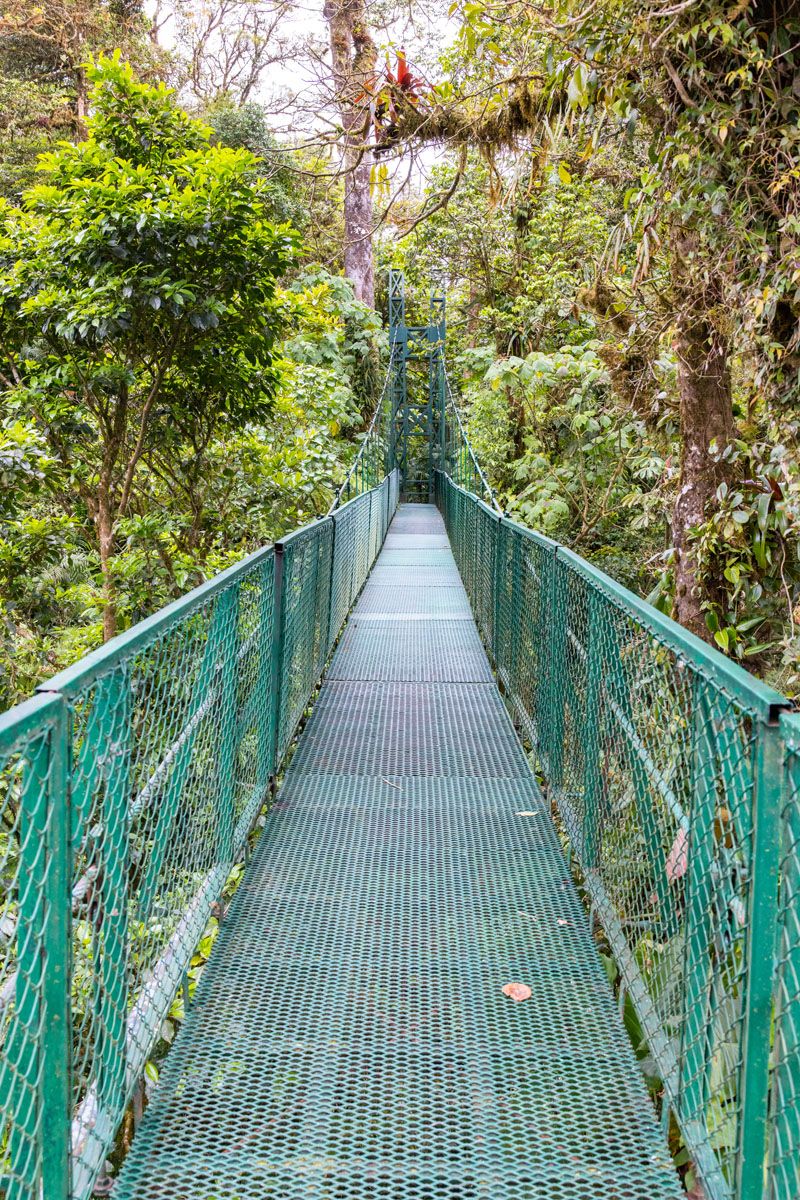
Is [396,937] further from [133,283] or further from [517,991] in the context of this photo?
[133,283]

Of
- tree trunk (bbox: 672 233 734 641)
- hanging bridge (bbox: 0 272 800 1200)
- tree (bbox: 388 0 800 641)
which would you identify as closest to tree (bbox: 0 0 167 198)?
tree (bbox: 388 0 800 641)

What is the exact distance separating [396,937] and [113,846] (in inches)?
42.4

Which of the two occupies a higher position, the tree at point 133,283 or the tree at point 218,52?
the tree at point 218,52

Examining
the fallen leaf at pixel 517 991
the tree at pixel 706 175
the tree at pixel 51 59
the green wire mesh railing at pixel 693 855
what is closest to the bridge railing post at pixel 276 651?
the green wire mesh railing at pixel 693 855

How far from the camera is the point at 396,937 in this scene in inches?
96.4

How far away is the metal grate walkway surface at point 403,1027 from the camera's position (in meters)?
1.64

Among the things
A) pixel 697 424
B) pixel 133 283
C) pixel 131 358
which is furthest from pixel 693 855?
pixel 131 358

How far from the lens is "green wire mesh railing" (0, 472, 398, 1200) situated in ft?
3.99

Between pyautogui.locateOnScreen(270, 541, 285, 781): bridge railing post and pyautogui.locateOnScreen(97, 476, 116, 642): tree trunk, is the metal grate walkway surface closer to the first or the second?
pyautogui.locateOnScreen(270, 541, 285, 781): bridge railing post

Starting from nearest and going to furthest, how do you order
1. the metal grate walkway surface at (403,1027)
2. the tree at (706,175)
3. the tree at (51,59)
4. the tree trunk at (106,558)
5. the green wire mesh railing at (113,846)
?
1. the green wire mesh railing at (113,846)
2. the metal grate walkway surface at (403,1027)
3. the tree at (706,175)
4. the tree trunk at (106,558)
5. the tree at (51,59)

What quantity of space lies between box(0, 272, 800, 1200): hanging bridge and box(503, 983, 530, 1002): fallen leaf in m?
0.02

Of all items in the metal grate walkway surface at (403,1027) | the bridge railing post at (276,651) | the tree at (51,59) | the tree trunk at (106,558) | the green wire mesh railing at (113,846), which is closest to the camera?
the green wire mesh railing at (113,846)

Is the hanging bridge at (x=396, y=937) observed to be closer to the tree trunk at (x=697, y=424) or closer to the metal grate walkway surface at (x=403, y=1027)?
the metal grate walkway surface at (x=403, y=1027)

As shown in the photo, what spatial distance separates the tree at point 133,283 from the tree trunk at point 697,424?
2076mm
